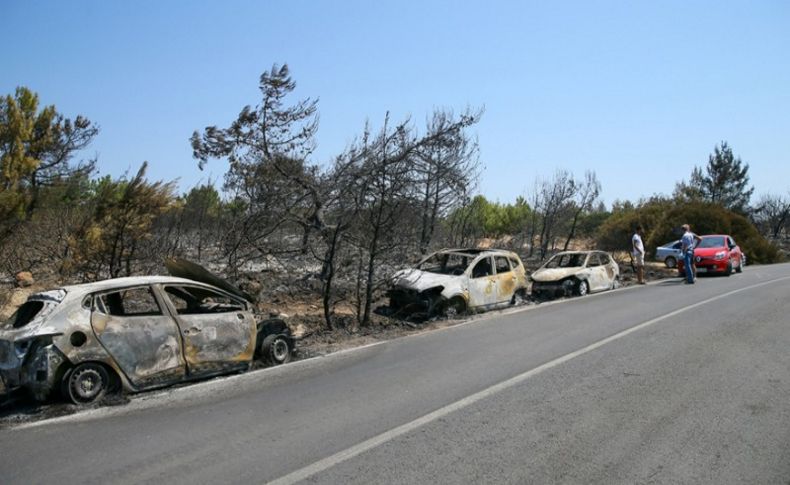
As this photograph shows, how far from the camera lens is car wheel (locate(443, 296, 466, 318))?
1344 centimetres

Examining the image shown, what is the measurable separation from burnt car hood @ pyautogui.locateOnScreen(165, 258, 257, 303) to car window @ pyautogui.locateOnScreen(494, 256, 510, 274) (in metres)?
7.37

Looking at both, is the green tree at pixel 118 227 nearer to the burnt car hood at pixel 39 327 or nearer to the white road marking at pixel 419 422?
the burnt car hood at pixel 39 327

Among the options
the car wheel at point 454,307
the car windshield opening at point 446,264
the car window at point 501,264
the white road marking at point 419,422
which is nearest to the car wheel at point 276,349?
the white road marking at point 419,422

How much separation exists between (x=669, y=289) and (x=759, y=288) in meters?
2.51

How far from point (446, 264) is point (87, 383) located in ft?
31.0

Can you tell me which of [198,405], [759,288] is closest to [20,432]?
[198,405]

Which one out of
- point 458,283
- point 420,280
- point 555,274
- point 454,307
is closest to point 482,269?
point 458,283

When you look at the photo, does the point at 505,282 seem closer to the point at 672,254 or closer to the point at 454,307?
the point at 454,307

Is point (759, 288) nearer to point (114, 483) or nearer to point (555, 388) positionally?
point (555, 388)

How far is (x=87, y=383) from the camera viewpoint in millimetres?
6688

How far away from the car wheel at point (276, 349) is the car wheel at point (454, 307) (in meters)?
5.13

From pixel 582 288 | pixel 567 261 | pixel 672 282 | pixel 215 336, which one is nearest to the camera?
pixel 215 336

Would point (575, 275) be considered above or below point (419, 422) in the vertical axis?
above

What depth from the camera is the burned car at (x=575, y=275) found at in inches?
663
